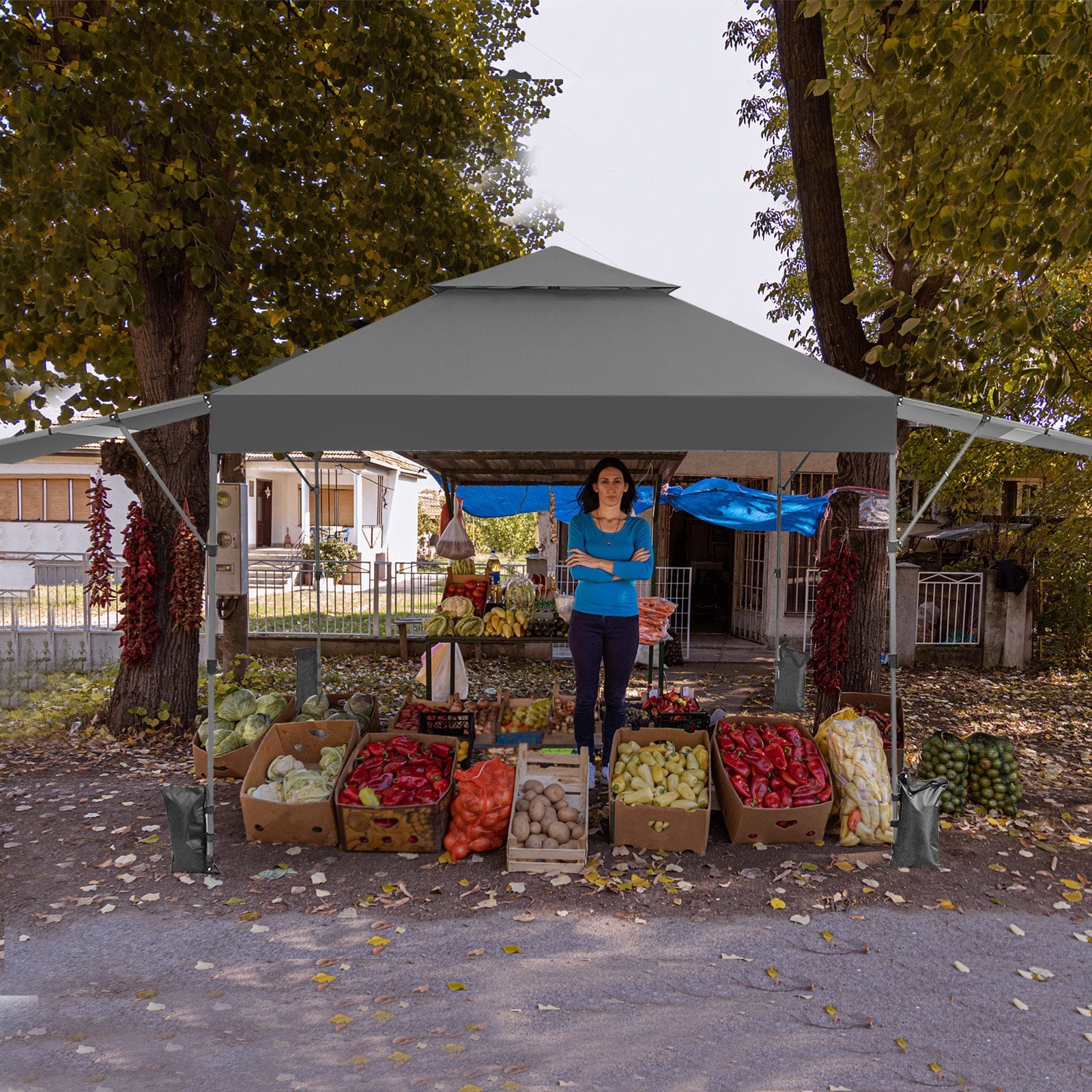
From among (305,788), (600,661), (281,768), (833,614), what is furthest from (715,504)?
(305,788)

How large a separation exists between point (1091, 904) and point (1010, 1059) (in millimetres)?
1742

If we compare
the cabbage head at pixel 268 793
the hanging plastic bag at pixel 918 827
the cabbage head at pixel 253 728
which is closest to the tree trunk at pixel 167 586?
the cabbage head at pixel 253 728

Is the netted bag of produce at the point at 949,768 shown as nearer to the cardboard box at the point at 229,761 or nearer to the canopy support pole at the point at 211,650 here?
the canopy support pole at the point at 211,650

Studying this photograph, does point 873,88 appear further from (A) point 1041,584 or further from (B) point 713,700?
(A) point 1041,584

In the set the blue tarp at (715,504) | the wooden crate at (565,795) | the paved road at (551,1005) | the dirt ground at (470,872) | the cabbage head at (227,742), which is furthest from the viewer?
the blue tarp at (715,504)

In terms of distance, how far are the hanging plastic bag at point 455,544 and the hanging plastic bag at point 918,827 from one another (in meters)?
4.39

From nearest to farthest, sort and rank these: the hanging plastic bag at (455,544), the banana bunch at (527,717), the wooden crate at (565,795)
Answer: the wooden crate at (565,795) < the banana bunch at (527,717) < the hanging plastic bag at (455,544)

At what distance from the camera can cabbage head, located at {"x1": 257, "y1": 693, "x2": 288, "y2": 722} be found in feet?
20.9

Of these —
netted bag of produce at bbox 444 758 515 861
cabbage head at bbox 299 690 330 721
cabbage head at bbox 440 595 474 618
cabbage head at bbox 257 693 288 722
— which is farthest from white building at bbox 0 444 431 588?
netted bag of produce at bbox 444 758 515 861

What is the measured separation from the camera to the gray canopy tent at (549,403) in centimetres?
432

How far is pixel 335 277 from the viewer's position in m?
8.57

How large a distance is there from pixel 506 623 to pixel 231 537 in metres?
3.05

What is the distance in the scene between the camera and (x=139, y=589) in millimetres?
7121

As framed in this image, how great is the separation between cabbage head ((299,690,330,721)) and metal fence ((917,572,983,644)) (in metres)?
8.71
